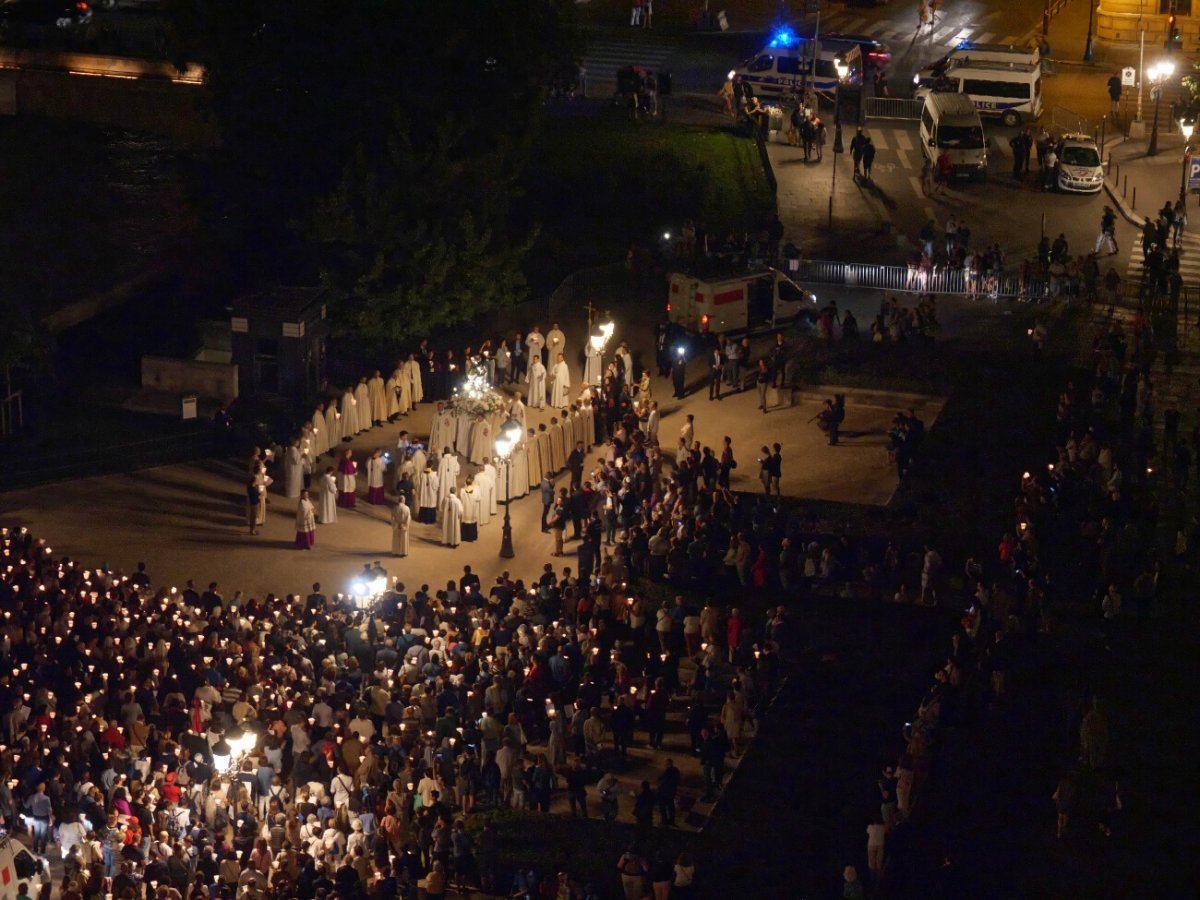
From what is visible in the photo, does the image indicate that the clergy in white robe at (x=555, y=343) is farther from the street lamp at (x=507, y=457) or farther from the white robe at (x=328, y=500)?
the white robe at (x=328, y=500)

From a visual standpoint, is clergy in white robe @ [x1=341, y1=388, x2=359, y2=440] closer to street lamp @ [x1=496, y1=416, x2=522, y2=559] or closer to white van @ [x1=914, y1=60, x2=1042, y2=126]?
street lamp @ [x1=496, y1=416, x2=522, y2=559]

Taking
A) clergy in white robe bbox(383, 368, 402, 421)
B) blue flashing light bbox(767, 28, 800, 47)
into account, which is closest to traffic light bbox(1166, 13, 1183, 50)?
blue flashing light bbox(767, 28, 800, 47)

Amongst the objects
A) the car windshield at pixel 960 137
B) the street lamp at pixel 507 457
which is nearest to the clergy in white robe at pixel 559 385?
the street lamp at pixel 507 457

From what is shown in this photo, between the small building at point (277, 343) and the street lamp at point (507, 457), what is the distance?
6.81 m

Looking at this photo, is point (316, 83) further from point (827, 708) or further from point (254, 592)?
point (827, 708)

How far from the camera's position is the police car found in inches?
2186

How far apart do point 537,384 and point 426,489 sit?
18.6ft

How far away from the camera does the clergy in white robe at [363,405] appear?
45375mm

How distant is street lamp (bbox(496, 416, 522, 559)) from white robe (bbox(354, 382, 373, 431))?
16.0 feet

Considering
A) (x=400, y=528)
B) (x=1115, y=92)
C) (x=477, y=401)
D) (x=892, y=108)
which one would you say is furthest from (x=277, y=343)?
(x=1115, y=92)

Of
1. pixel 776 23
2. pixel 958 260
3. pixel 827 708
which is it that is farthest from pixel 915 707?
pixel 776 23

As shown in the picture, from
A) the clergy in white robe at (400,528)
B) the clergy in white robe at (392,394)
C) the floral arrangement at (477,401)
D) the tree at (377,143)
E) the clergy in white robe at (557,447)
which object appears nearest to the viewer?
the clergy in white robe at (400,528)

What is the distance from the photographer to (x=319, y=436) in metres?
44.2

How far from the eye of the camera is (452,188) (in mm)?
49750
